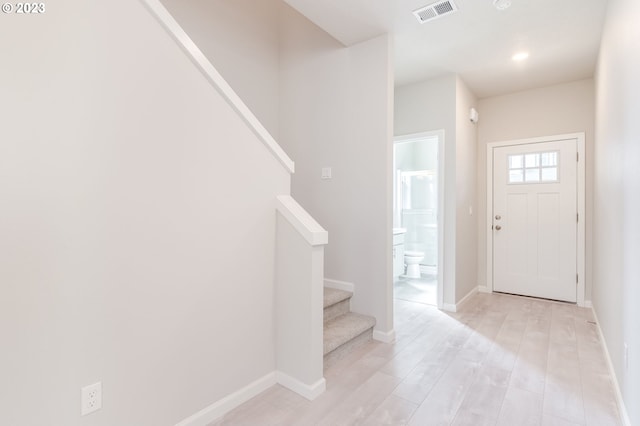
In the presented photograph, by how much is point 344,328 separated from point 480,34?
2783 millimetres

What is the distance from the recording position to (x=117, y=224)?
135cm

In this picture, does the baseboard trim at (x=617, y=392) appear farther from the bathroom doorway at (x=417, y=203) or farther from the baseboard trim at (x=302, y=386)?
the bathroom doorway at (x=417, y=203)

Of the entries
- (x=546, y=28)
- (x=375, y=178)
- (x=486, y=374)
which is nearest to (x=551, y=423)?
(x=486, y=374)

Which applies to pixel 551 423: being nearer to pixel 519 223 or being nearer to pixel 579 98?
pixel 519 223

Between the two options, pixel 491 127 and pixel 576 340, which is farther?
pixel 491 127

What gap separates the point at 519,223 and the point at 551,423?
9.72 ft

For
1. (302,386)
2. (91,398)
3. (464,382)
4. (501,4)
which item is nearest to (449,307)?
(464,382)

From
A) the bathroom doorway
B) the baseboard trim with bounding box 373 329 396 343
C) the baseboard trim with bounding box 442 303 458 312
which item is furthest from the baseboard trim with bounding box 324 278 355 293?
the bathroom doorway

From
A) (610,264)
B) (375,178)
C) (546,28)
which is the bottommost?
(610,264)

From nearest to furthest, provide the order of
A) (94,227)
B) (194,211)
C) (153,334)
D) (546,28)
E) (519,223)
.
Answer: (94,227) → (153,334) → (194,211) → (546,28) → (519,223)

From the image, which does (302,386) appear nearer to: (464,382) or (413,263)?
(464,382)

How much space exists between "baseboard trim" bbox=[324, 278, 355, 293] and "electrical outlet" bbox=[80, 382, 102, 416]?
2001 mm

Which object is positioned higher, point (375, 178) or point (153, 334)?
point (375, 178)

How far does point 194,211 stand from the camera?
5.35ft
